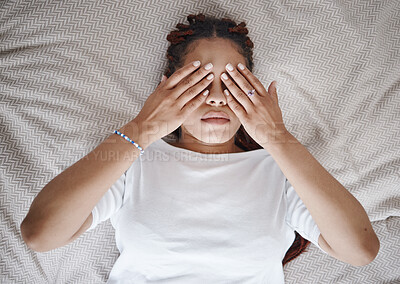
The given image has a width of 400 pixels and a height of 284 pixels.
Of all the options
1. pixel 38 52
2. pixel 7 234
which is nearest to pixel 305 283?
pixel 7 234

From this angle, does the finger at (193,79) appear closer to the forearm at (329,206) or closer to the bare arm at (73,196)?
the bare arm at (73,196)

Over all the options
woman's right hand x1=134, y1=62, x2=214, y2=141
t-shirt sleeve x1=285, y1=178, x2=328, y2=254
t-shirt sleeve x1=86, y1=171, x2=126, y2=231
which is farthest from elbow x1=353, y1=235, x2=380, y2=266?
t-shirt sleeve x1=86, y1=171, x2=126, y2=231

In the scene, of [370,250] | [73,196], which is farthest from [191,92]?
[370,250]

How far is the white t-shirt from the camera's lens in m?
1.11

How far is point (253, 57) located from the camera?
4.60 ft

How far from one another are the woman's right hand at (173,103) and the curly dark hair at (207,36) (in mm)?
151

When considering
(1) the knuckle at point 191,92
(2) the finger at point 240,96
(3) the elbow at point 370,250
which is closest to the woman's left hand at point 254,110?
(2) the finger at point 240,96

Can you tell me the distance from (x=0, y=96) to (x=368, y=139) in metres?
1.47

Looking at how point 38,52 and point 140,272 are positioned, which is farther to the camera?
point 38,52

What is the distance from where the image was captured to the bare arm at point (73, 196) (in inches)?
37.1

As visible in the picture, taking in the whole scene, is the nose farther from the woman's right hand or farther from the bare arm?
the bare arm

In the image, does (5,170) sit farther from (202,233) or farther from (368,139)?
(368,139)

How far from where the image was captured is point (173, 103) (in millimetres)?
1100

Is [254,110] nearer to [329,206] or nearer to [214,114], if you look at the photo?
[214,114]
